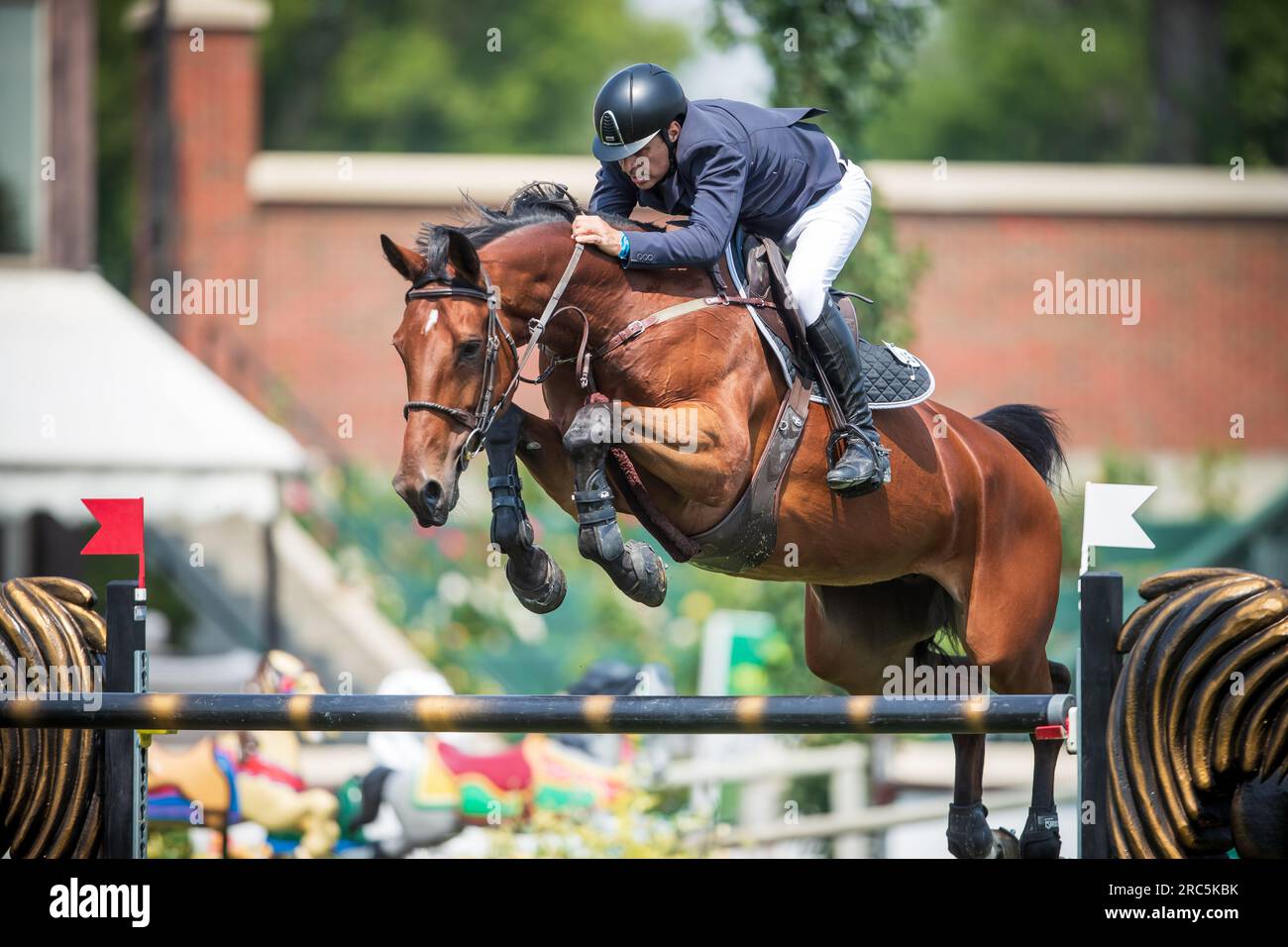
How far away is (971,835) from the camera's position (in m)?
5.26

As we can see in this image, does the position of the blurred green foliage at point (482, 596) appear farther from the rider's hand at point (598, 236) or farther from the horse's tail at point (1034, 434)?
the rider's hand at point (598, 236)

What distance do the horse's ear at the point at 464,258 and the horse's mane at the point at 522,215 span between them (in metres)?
0.17

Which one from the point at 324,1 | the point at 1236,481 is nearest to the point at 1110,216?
the point at 1236,481

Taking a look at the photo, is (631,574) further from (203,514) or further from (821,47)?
(203,514)

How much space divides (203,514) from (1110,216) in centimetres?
834

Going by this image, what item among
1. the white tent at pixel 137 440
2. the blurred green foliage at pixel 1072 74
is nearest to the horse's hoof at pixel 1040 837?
the white tent at pixel 137 440

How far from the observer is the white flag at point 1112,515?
4562 millimetres

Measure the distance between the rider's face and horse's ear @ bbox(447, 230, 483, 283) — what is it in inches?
22.0

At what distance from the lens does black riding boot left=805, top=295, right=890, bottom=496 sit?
4.72 m

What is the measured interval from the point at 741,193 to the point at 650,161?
280 mm

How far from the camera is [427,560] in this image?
12.0m

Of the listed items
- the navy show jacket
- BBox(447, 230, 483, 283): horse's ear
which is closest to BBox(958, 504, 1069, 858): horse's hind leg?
the navy show jacket

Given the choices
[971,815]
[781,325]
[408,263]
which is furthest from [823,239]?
[971,815]

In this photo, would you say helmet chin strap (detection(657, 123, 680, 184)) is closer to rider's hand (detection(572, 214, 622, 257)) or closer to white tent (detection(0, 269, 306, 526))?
rider's hand (detection(572, 214, 622, 257))
